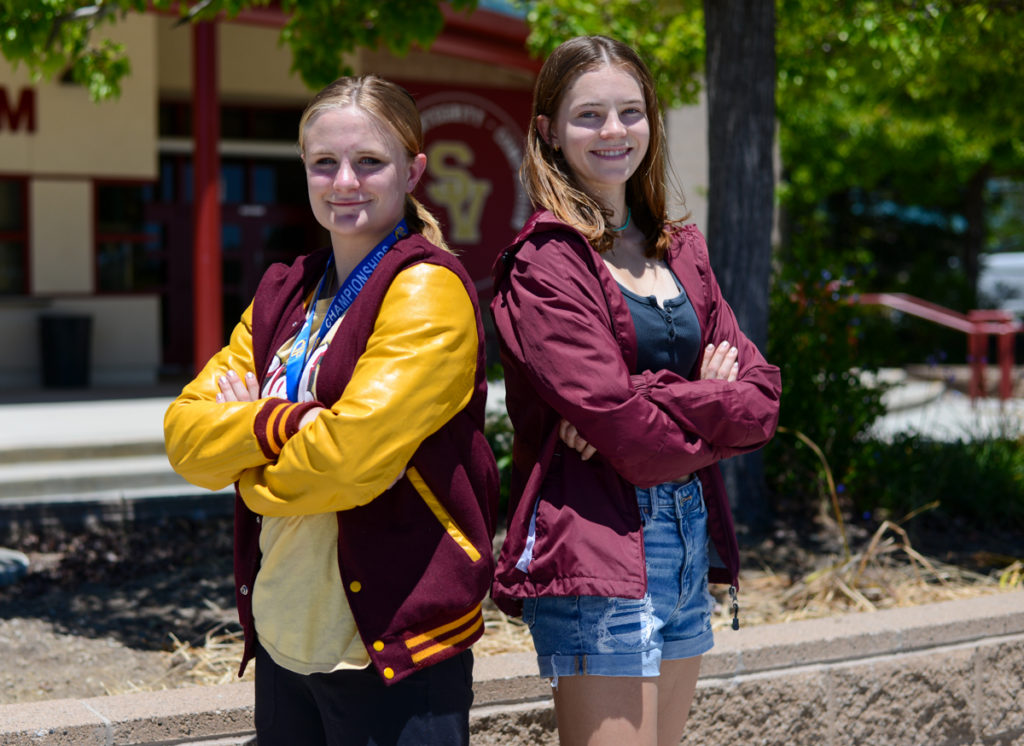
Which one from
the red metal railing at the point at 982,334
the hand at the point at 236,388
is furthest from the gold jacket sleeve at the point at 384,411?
the red metal railing at the point at 982,334

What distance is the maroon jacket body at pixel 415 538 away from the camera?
7.12 ft

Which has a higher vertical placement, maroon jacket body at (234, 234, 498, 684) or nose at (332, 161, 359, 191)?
nose at (332, 161, 359, 191)

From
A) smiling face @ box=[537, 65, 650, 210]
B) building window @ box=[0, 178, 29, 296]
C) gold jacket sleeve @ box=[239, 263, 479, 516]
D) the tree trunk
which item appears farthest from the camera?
building window @ box=[0, 178, 29, 296]

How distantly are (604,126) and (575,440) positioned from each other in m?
0.70

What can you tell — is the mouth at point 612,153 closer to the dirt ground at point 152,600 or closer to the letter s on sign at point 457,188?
the dirt ground at point 152,600

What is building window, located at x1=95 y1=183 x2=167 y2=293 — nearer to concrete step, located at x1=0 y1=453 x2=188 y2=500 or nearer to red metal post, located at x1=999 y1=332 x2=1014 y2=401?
concrete step, located at x1=0 y1=453 x2=188 y2=500

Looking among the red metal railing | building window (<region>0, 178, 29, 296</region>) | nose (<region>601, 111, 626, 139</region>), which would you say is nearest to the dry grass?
nose (<region>601, 111, 626, 139</region>)

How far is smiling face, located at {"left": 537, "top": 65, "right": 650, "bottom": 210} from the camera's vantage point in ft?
8.29

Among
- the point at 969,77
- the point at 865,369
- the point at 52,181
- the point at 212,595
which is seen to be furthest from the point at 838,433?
the point at 52,181

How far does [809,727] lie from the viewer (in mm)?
3730

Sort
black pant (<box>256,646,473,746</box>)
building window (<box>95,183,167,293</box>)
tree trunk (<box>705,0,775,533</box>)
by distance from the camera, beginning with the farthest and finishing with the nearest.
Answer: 1. building window (<box>95,183,167,293</box>)
2. tree trunk (<box>705,0,775,533</box>)
3. black pant (<box>256,646,473,746</box>)

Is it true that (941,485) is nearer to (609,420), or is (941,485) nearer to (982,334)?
(609,420)

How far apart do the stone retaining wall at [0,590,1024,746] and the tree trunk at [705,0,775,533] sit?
1.61 metres

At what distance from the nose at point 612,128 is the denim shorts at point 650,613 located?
0.79 meters
